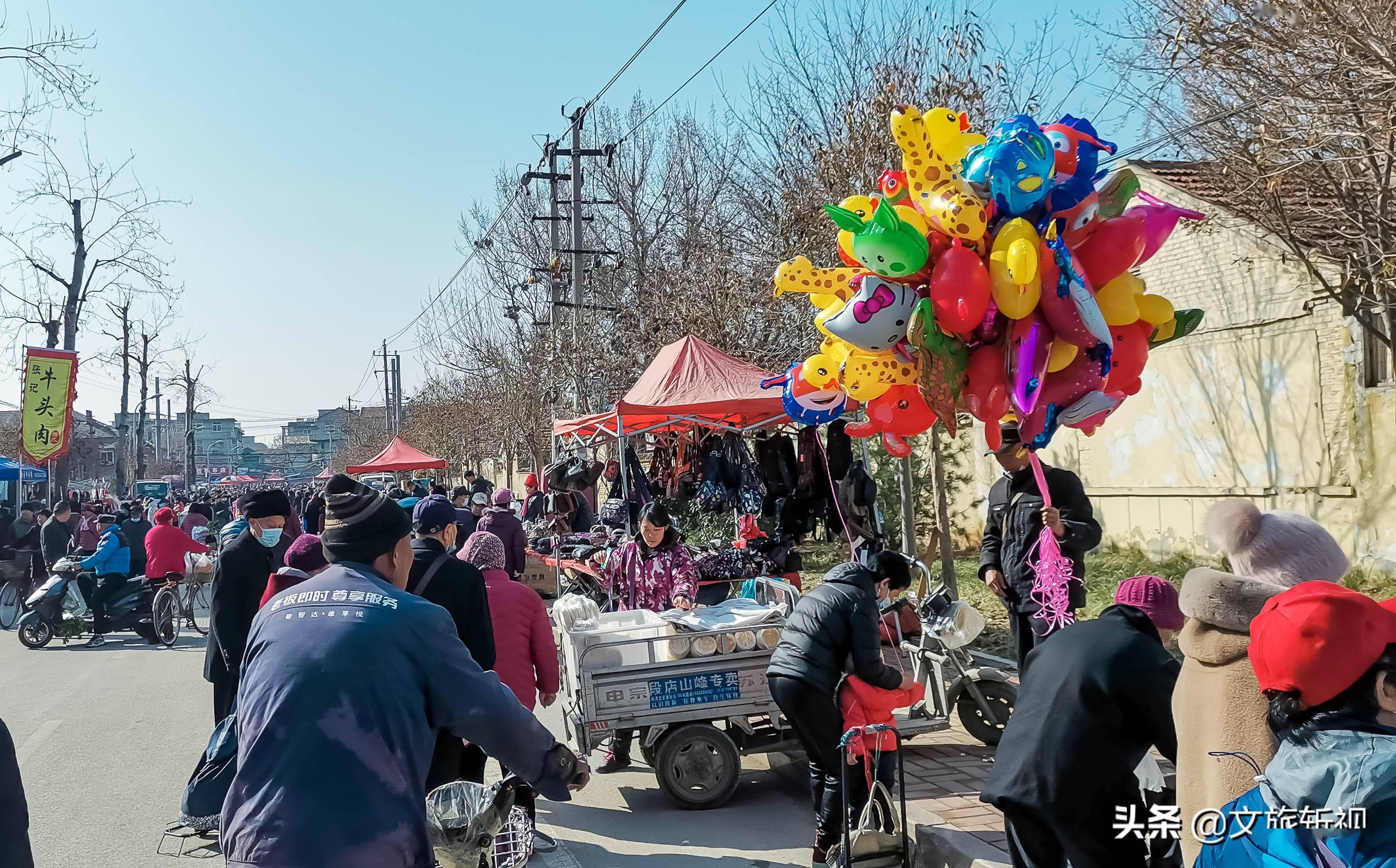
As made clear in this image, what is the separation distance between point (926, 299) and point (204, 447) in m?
148

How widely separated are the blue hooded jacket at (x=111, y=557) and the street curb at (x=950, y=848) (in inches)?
475

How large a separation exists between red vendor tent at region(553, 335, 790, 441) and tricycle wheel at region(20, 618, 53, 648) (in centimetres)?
826

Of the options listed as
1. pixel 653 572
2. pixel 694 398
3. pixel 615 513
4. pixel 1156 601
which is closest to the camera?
pixel 1156 601

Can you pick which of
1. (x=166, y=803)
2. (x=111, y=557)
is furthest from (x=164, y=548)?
(x=166, y=803)

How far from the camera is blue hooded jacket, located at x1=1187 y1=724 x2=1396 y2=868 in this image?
2.11 m

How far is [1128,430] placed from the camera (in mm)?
14734

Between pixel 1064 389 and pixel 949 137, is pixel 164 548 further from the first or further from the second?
pixel 1064 389

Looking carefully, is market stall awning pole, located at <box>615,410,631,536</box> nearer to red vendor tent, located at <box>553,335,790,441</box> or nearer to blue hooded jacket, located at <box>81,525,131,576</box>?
red vendor tent, located at <box>553,335,790,441</box>

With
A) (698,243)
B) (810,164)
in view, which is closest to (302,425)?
(698,243)

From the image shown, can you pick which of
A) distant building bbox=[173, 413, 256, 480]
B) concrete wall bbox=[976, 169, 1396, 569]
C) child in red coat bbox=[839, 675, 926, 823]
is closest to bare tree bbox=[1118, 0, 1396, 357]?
concrete wall bbox=[976, 169, 1396, 569]

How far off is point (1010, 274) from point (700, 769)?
11.7 feet

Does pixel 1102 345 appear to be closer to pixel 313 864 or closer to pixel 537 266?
pixel 313 864

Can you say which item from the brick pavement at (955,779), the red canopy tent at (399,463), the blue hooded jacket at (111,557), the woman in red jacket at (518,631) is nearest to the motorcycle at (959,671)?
the brick pavement at (955,779)

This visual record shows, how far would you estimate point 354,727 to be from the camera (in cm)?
258
